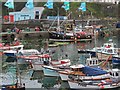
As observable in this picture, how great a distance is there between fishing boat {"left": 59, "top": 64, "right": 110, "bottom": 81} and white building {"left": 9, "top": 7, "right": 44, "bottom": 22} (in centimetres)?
1678

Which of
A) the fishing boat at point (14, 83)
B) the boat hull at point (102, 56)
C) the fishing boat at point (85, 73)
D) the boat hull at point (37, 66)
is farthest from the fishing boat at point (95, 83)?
the boat hull at point (102, 56)

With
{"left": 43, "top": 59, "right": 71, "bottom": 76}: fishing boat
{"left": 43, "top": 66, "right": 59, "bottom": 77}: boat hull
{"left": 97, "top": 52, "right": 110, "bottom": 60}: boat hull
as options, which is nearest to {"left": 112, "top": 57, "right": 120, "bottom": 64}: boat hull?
{"left": 97, "top": 52, "right": 110, "bottom": 60}: boat hull

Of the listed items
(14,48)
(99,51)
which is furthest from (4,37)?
(99,51)

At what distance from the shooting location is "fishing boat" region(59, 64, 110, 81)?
32.0 ft

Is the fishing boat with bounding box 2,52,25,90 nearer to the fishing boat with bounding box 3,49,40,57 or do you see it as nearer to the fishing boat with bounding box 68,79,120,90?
the fishing boat with bounding box 68,79,120,90

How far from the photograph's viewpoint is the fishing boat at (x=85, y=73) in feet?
32.0

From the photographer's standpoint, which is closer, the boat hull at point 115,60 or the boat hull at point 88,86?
the boat hull at point 88,86

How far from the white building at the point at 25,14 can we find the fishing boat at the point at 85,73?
16.8 m

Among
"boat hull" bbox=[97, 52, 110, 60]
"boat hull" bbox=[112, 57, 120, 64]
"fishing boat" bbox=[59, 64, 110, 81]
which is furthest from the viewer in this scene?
"boat hull" bbox=[97, 52, 110, 60]

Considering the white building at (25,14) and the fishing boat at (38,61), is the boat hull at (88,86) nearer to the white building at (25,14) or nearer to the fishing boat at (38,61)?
the fishing boat at (38,61)

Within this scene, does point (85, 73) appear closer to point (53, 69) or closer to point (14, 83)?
point (53, 69)

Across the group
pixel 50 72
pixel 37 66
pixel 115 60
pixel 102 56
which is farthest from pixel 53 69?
pixel 102 56

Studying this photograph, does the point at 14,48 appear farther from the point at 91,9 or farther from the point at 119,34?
the point at 91,9

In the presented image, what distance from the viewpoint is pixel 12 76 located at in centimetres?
1102
